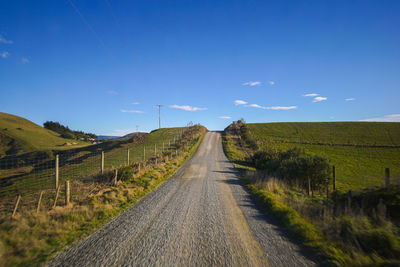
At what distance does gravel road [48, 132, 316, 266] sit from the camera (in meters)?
3.82

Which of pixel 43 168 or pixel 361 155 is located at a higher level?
pixel 361 155

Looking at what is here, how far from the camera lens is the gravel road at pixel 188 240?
12.5ft

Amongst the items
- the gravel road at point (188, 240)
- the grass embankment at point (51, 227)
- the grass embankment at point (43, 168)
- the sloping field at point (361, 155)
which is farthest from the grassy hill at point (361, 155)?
the grass embankment at point (43, 168)

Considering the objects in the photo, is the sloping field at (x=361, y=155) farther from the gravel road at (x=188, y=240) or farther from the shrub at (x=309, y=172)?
the gravel road at (x=188, y=240)

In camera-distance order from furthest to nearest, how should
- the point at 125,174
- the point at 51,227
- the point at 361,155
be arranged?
the point at 361,155 < the point at 125,174 < the point at 51,227

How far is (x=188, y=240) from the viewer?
15.3ft

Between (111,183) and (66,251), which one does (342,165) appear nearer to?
(111,183)

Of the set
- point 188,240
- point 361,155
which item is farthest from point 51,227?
point 361,155

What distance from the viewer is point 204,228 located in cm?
538

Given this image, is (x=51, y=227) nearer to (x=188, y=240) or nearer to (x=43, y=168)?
(x=188, y=240)

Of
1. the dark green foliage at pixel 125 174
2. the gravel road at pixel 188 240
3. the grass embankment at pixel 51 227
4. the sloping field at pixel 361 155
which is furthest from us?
the sloping field at pixel 361 155

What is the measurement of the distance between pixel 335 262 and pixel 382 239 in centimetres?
152

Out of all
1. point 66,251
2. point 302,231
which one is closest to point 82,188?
point 66,251

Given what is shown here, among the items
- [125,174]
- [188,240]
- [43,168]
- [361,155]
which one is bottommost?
[43,168]
